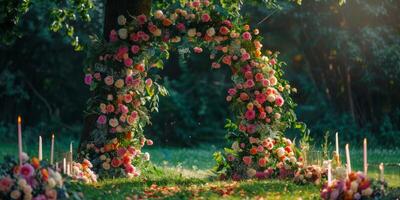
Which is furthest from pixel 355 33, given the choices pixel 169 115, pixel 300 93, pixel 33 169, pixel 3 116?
pixel 33 169

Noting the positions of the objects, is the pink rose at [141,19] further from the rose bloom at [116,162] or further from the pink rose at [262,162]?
the pink rose at [262,162]

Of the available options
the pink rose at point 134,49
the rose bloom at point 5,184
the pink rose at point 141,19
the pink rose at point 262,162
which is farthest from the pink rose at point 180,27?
the rose bloom at point 5,184

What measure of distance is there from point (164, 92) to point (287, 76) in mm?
12740

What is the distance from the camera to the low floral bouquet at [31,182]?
21.8 feet

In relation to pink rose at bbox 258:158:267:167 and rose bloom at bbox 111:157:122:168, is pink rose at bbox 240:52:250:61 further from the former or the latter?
rose bloom at bbox 111:157:122:168

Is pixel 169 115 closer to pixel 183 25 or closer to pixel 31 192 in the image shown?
pixel 183 25

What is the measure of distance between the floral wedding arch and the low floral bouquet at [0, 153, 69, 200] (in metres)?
3.72

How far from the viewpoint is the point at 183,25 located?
35.8 ft

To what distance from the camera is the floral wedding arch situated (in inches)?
420

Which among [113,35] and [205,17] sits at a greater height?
[205,17]

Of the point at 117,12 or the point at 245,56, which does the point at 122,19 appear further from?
the point at 245,56

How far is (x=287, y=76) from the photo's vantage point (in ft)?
76.8

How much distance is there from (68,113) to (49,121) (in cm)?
63

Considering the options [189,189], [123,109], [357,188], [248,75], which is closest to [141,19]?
[123,109]
